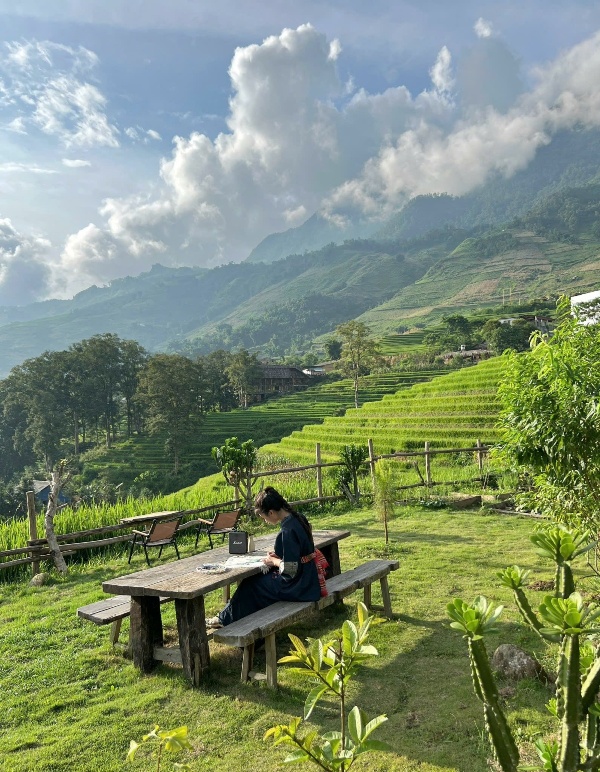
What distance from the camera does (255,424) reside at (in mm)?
50844

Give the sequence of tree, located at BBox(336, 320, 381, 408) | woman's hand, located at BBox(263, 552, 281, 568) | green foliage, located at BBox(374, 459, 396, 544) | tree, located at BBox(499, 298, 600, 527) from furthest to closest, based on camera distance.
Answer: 1. tree, located at BBox(336, 320, 381, 408)
2. green foliage, located at BBox(374, 459, 396, 544)
3. woman's hand, located at BBox(263, 552, 281, 568)
4. tree, located at BBox(499, 298, 600, 527)

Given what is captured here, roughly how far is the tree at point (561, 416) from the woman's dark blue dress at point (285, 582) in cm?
195

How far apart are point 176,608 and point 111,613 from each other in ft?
3.15

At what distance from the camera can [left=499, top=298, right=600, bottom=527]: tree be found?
13.4 feet

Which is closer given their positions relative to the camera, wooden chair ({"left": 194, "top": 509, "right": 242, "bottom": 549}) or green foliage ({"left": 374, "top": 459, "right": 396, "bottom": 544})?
green foliage ({"left": 374, "top": 459, "right": 396, "bottom": 544})

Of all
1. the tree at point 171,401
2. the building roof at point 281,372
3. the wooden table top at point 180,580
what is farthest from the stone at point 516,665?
the building roof at point 281,372

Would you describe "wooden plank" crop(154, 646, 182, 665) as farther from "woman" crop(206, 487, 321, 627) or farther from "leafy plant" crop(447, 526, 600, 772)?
"leafy plant" crop(447, 526, 600, 772)

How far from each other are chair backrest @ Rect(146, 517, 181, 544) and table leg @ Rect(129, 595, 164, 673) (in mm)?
3806

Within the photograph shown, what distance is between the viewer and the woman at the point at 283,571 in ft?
14.9

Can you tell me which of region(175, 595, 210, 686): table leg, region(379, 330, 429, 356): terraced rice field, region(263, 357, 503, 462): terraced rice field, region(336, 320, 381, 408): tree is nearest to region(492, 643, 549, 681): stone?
region(175, 595, 210, 686): table leg

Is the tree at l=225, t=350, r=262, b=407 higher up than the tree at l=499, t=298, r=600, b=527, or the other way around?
the tree at l=225, t=350, r=262, b=407

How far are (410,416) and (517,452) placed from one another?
26.6 m

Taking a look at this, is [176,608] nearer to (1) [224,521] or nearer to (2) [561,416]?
(2) [561,416]

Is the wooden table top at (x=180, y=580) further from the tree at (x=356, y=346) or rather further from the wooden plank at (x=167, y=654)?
the tree at (x=356, y=346)
